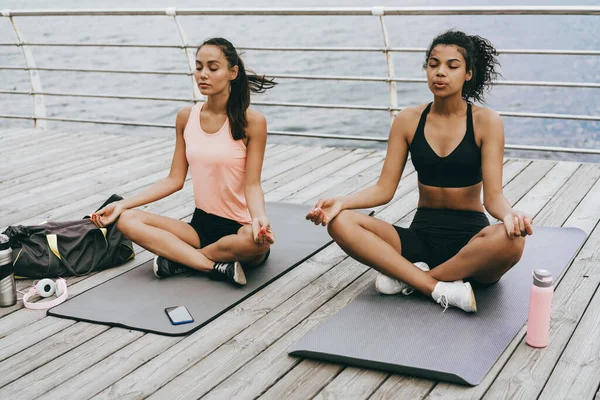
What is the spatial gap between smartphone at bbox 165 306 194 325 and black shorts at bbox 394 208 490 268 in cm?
87

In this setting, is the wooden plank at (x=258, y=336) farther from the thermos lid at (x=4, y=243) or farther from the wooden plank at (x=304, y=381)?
the thermos lid at (x=4, y=243)

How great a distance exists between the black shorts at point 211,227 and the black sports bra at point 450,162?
81cm

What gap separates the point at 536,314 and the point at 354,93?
16.5 metres

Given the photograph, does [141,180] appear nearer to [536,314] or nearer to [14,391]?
[14,391]

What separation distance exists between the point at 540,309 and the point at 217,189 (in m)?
1.40

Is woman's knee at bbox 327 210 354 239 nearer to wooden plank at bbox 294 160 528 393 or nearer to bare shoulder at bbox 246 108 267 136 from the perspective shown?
bare shoulder at bbox 246 108 267 136

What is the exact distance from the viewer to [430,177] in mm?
2986

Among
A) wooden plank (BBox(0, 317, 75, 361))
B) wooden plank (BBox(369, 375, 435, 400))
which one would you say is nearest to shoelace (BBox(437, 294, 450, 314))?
wooden plank (BBox(369, 375, 435, 400))

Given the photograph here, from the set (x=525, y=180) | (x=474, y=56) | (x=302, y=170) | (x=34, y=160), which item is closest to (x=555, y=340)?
(x=474, y=56)

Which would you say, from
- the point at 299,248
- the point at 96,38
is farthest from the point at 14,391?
the point at 96,38

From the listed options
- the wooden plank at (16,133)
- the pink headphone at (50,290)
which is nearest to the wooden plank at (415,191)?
the pink headphone at (50,290)

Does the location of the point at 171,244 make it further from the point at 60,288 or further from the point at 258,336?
the point at 258,336

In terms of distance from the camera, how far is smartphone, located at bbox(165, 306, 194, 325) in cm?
276

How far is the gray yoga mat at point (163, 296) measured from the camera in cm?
280
